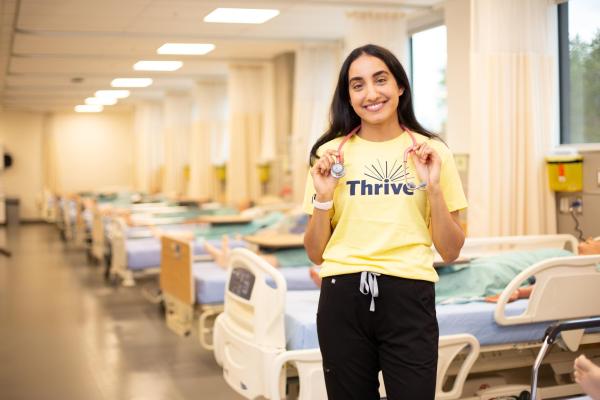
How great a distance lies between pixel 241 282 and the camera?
3955 mm

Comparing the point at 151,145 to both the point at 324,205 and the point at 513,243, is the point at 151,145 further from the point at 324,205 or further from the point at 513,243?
the point at 324,205

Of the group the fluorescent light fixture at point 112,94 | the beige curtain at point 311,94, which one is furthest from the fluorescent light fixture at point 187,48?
the fluorescent light fixture at point 112,94

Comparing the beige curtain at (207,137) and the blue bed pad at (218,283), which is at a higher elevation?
the beige curtain at (207,137)

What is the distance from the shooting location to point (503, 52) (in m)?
5.49

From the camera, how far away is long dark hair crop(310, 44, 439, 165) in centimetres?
210

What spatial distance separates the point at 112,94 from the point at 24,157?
5.70 metres

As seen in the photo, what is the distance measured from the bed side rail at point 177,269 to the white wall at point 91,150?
14.9 m

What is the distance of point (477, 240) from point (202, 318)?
5.96ft

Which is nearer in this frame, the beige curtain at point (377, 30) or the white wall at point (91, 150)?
the beige curtain at point (377, 30)

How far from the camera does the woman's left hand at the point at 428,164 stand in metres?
2.00

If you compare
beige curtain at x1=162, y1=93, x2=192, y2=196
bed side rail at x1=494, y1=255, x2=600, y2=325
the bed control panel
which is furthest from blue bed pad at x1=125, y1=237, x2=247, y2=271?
beige curtain at x1=162, y1=93, x2=192, y2=196

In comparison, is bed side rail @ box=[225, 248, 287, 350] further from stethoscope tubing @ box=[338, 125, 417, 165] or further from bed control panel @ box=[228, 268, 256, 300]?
stethoscope tubing @ box=[338, 125, 417, 165]

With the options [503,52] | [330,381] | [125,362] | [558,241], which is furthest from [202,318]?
[330,381]

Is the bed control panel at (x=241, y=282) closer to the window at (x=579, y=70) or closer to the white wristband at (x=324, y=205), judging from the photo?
the white wristband at (x=324, y=205)
